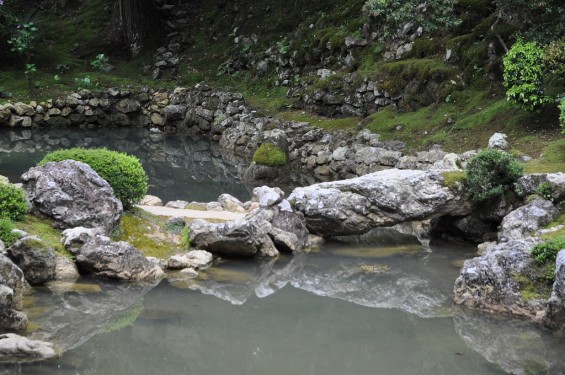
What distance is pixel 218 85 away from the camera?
35.3 meters

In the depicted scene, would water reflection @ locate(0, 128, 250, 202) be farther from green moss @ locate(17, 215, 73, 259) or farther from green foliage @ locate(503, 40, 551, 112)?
green foliage @ locate(503, 40, 551, 112)

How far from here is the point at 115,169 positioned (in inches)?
607

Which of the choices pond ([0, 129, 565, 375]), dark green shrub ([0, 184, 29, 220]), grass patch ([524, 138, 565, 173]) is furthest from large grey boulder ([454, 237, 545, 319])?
dark green shrub ([0, 184, 29, 220])

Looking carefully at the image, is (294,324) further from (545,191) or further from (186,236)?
(545,191)

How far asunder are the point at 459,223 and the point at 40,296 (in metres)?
10.2

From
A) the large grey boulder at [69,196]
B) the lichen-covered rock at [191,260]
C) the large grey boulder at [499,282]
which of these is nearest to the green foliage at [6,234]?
the large grey boulder at [69,196]

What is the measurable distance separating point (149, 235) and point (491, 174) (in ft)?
27.4

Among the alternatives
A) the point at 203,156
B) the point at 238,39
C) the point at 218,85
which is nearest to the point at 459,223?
the point at 203,156

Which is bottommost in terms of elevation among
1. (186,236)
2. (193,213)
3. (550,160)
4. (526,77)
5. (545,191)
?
(193,213)

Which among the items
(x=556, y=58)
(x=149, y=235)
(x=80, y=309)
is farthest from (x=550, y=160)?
(x=80, y=309)

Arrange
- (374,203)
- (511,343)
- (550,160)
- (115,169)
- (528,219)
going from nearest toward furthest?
(511,343) → (528,219) → (115,169) → (374,203) → (550,160)

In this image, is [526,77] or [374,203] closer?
[374,203]

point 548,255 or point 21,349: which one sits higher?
point 21,349

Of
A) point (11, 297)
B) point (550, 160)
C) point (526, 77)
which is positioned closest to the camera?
point (11, 297)
